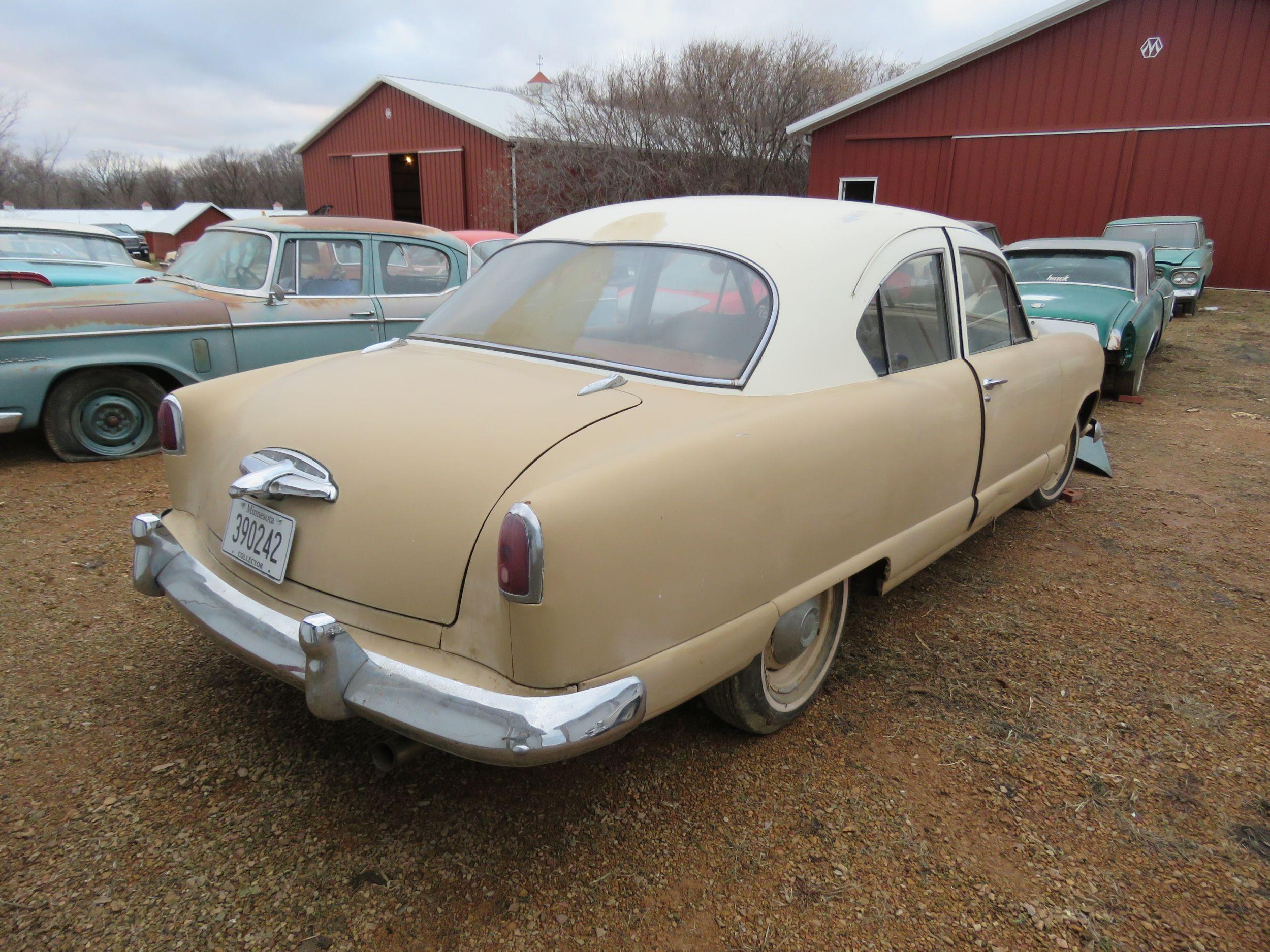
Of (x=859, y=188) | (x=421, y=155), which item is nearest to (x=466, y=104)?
(x=421, y=155)

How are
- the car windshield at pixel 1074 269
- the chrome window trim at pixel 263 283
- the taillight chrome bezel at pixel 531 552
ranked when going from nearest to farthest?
1. the taillight chrome bezel at pixel 531 552
2. the chrome window trim at pixel 263 283
3. the car windshield at pixel 1074 269

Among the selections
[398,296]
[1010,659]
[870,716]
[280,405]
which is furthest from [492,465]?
[398,296]

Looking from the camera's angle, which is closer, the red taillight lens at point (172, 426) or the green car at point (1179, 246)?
the red taillight lens at point (172, 426)

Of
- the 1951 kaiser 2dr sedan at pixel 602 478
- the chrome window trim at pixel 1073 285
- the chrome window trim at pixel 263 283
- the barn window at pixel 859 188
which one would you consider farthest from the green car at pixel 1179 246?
the chrome window trim at pixel 263 283

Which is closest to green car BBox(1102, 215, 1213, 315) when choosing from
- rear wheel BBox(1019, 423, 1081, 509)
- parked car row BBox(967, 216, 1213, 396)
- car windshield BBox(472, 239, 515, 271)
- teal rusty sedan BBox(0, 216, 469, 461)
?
parked car row BBox(967, 216, 1213, 396)

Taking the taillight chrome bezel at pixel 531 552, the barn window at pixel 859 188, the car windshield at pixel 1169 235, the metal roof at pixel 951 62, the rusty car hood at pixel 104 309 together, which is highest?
the metal roof at pixel 951 62

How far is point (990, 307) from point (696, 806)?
2.58 meters

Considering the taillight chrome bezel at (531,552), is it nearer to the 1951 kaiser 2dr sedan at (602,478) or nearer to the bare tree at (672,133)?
the 1951 kaiser 2dr sedan at (602,478)

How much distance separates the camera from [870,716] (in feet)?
9.12

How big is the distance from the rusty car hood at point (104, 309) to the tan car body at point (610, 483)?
303cm

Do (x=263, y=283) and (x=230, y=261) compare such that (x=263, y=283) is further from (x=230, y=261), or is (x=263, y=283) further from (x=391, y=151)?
(x=391, y=151)

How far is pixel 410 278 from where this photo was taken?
20.3ft

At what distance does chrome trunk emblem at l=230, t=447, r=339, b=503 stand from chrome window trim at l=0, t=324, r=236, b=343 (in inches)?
147

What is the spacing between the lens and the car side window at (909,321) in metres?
2.75
